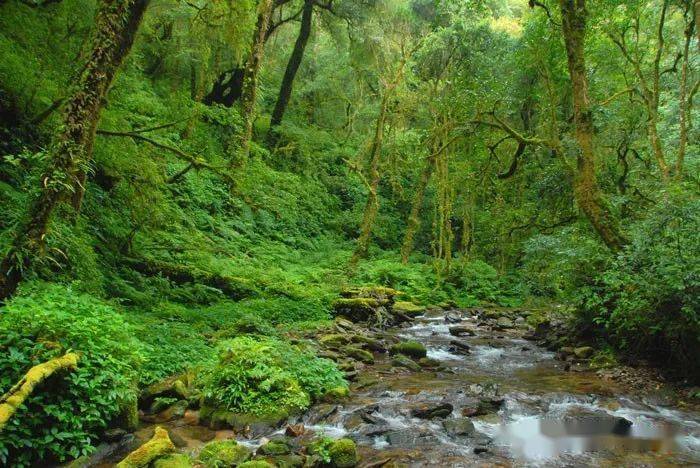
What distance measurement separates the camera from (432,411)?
705cm

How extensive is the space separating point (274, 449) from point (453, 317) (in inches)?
466

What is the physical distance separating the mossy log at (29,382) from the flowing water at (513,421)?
309 centimetres

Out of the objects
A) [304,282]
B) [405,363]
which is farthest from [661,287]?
[304,282]

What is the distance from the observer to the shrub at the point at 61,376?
459cm

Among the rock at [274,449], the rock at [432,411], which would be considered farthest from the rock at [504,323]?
the rock at [274,449]

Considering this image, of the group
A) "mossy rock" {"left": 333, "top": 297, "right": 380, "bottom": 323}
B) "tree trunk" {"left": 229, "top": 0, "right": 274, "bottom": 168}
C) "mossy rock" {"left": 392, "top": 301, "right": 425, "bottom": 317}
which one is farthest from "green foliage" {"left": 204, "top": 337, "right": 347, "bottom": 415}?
"mossy rock" {"left": 392, "top": 301, "right": 425, "bottom": 317}

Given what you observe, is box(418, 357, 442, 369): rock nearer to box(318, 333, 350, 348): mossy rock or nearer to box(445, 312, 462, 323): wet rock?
box(318, 333, 350, 348): mossy rock

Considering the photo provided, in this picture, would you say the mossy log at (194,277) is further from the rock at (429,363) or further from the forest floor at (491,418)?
the rock at (429,363)

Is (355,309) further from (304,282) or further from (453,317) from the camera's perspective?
(453,317)

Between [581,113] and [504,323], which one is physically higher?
[581,113]

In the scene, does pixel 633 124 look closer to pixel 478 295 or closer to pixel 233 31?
pixel 478 295

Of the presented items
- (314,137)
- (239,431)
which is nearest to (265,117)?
(314,137)

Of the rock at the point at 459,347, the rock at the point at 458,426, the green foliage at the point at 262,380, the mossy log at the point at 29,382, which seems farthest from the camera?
the rock at the point at 459,347

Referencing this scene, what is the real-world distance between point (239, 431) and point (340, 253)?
1547cm
